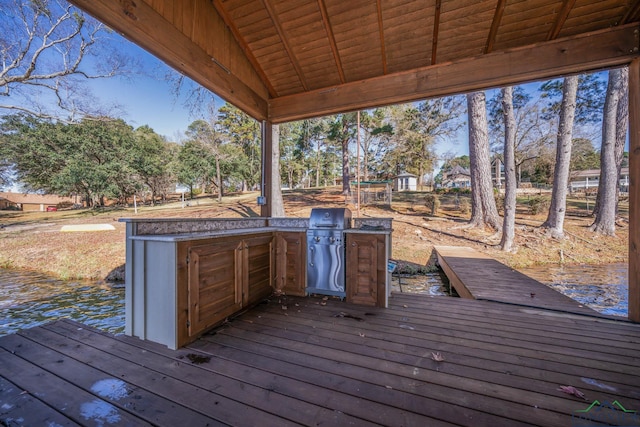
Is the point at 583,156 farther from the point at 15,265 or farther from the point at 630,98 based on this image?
the point at 15,265

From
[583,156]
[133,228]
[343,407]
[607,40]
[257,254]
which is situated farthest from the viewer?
[583,156]

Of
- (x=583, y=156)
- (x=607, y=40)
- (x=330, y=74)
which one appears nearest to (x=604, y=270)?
(x=607, y=40)

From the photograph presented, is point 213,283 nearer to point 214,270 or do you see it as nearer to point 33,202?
point 214,270

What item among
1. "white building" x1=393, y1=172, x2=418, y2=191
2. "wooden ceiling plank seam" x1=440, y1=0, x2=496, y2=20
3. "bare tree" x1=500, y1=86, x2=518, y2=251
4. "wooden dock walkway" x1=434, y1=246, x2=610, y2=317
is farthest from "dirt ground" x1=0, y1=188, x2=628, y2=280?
"white building" x1=393, y1=172, x2=418, y2=191

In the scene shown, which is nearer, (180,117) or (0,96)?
(0,96)

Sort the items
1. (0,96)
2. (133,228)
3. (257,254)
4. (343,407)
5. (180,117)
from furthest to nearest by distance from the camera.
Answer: (180,117) < (0,96) < (257,254) < (133,228) < (343,407)

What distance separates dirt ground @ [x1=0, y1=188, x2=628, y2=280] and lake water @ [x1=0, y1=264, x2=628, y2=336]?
52 centimetres

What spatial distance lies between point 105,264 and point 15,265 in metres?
2.06

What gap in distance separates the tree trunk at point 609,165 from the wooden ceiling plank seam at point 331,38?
9.00m

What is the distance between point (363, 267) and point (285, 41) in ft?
9.40

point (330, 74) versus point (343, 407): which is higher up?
point (330, 74)

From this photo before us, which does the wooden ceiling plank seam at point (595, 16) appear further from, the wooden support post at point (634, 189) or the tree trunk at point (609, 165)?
the tree trunk at point (609, 165)

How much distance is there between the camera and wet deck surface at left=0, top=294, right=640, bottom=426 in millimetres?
1263

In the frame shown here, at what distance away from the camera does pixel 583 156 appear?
12289 mm
